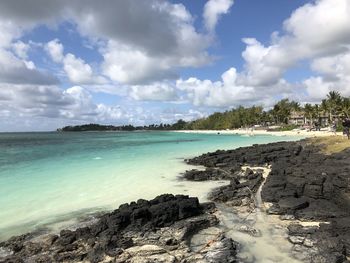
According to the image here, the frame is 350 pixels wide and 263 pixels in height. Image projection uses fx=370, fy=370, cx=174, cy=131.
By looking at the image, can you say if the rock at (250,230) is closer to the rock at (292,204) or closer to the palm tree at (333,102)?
the rock at (292,204)

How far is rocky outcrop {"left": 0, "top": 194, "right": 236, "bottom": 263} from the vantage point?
34.9ft

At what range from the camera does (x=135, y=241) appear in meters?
11.8

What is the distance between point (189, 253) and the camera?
10805 millimetres

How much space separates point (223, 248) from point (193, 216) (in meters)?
Answer: 3.57

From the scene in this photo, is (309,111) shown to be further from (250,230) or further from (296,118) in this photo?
(250,230)

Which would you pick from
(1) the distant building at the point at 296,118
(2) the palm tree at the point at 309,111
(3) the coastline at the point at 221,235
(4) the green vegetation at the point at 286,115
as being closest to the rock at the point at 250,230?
(3) the coastline at the point at 221,235

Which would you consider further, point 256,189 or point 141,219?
point 256,189

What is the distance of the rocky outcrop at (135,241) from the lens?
1065 centimetres

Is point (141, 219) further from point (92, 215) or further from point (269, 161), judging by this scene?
point (269, 161)

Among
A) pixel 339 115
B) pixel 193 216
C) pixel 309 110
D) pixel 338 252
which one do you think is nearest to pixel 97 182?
pixel 193 216

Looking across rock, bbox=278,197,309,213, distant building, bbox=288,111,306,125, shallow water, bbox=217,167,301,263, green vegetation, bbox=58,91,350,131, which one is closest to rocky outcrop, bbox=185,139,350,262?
rock, bbox=278,197,309,213

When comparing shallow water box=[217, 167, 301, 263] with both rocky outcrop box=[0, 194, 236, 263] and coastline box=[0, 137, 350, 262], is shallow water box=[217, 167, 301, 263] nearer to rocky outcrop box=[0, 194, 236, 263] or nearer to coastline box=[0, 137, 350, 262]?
coastline box=[0, 137, 350, 262]

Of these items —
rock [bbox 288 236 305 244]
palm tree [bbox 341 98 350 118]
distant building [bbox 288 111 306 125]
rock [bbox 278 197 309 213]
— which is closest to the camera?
rock [bbox 288 236 305 244]

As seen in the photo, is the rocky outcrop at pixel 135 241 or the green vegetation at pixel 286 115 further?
the green vegetation at pixel 286 115
